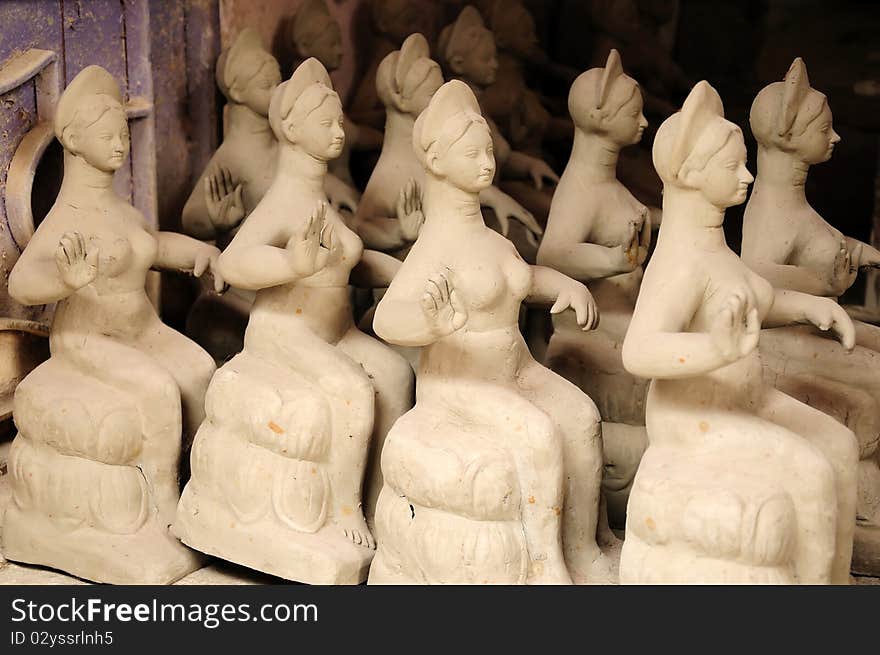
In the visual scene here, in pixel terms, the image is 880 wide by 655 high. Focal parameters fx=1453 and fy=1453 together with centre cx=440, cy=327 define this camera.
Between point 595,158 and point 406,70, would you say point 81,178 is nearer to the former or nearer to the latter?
point 406,70

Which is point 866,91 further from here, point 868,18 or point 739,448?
point 739,448

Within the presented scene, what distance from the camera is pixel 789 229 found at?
159 inches

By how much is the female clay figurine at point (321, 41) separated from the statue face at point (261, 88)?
443 mm

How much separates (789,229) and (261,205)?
1.46 metres

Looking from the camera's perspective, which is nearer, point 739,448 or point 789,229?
point 739,448

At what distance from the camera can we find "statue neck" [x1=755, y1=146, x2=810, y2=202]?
13.2ft

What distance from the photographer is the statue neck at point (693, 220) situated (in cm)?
328

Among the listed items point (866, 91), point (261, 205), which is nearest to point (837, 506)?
point (261, 205)

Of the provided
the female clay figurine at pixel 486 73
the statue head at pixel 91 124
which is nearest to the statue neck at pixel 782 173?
the female clay figurine at pixel 486 73

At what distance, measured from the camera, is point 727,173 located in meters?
3.21

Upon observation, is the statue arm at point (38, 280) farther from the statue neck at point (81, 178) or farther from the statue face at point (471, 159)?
the statue face at point (471, 159)

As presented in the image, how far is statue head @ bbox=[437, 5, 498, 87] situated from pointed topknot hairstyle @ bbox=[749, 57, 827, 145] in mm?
1477

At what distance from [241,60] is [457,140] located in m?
1.49

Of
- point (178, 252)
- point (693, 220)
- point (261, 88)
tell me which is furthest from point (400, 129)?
point (693, 220)
